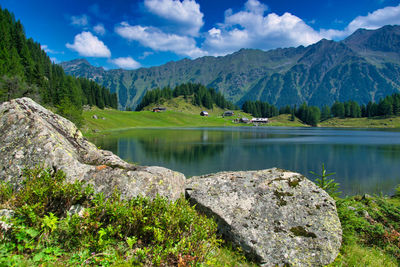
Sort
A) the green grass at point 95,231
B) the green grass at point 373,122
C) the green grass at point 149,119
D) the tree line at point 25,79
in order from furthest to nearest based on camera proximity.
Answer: the green grass at point 373,122 → the green grass at point 149,119 → the tree line at point 25,79 → the green grass at point 95,231

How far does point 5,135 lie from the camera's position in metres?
6.25

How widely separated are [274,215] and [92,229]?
193 inches

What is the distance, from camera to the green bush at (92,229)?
364 cm

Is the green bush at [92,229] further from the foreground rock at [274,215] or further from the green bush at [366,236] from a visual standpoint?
the green bush at [366,236]

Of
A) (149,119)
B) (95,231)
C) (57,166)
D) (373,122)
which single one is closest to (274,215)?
(95,231)

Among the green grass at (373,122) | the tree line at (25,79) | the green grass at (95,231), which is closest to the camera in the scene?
the green grass at (95,231)

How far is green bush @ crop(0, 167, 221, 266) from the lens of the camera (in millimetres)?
3641

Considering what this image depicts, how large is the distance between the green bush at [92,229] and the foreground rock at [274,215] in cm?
105

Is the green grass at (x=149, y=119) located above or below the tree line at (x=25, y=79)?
below

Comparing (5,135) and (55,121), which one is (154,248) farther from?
(55,121)

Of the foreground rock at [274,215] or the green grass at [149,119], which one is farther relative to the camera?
the green grass at [149,119]

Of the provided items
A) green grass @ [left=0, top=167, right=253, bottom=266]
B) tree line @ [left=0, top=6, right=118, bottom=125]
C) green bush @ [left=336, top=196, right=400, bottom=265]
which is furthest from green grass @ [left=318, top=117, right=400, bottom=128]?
green grass @ [left=0, top=167, right=253, bottom=266]

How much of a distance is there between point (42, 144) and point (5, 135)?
49.2 inches

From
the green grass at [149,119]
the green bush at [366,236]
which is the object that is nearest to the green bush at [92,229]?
the green bush at [366,236]
